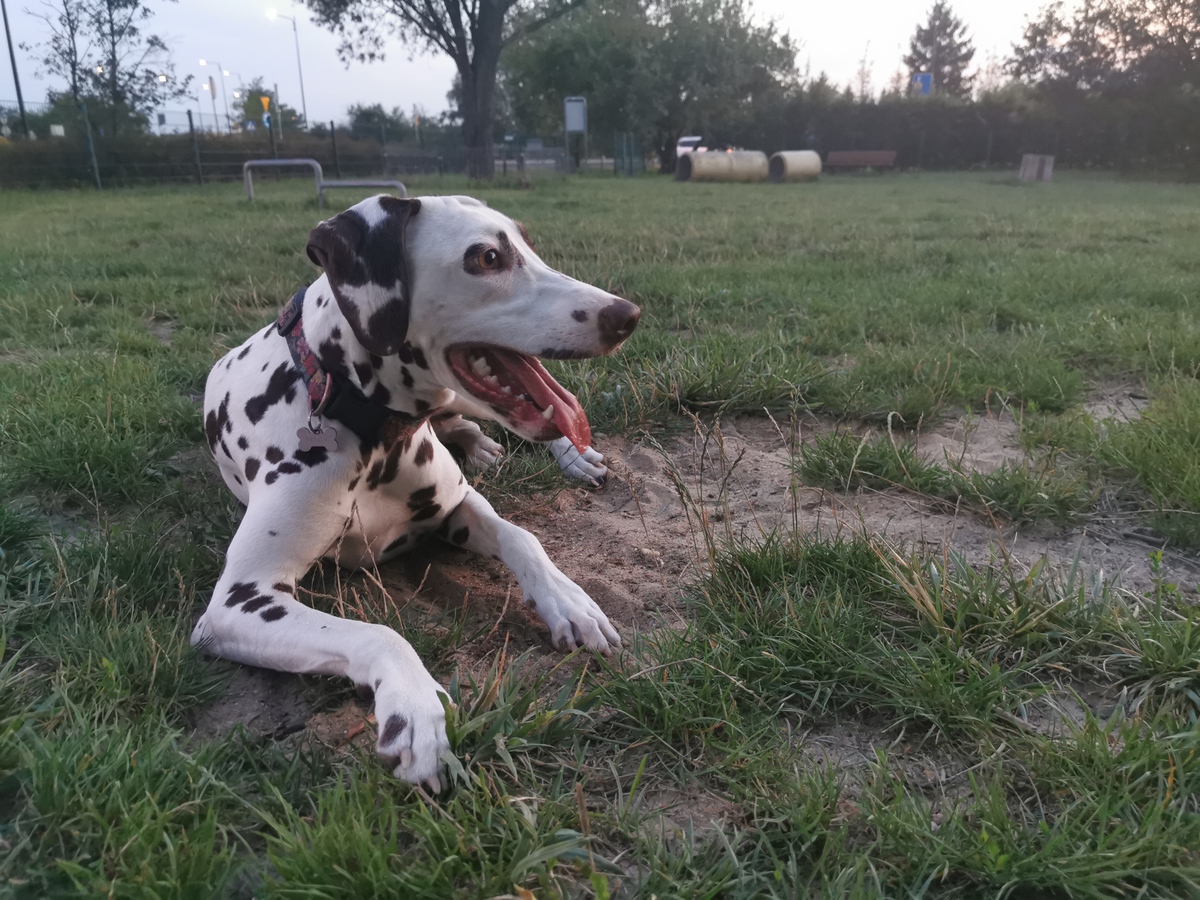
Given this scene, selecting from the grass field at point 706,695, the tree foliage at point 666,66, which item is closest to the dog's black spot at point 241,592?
the grass field at point 706,695

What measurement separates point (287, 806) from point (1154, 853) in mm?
1661

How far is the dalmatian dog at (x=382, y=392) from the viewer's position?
7.68ft

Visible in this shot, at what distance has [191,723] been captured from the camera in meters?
2.06

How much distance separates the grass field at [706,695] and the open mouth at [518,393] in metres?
0.56

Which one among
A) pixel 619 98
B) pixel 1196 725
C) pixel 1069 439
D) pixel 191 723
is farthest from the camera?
pixel 619 98

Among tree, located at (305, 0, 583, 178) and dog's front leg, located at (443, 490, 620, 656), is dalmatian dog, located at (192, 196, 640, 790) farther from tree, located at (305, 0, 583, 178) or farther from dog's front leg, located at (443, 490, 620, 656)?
tree, located at (305, 0, 583, 178)

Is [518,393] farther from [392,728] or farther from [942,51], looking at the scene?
[942,51]

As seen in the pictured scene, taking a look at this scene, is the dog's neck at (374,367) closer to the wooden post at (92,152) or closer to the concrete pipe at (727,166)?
the wooden post at (92,152)

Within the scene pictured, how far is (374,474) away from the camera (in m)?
2.66

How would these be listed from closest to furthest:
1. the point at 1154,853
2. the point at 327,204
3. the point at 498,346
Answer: the point at 1154,853 → the point at 498,346 → the point at 327,204

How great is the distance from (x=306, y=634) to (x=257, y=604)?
216mm

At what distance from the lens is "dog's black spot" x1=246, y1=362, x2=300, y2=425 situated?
2.70 m

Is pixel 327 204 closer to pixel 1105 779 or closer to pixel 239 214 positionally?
pixel 239 214

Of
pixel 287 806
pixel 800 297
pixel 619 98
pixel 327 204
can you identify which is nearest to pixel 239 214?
pixel 327 204
